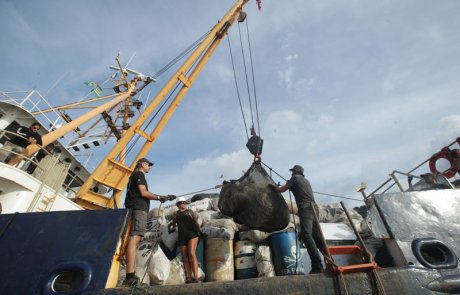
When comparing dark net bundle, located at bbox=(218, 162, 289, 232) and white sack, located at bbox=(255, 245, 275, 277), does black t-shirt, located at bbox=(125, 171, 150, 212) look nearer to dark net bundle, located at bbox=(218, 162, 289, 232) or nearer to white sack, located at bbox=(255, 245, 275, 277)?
dark net bundle, located at bbox=(218, 162, 289, 232)

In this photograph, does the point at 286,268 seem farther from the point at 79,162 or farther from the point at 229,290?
the point at 79,162

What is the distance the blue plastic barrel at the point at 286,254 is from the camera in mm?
4355

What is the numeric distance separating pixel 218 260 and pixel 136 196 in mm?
2153

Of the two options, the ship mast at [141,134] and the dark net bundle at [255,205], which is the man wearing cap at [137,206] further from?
the ship mast at [141,134]

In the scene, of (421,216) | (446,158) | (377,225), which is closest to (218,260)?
(377,225)

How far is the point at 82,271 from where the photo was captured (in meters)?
2.58

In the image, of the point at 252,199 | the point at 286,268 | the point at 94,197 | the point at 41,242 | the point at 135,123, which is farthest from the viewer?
the point at 135,123

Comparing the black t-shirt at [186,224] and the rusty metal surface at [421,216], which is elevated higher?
the black t-shirt at [186,224]

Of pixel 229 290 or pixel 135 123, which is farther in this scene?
pixel 135 123

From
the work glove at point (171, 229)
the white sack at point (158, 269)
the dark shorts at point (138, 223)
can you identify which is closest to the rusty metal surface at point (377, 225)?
the dark shorts at point (138, 223)

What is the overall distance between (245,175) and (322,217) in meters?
2.75

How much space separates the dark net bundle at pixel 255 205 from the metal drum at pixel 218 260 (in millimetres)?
885

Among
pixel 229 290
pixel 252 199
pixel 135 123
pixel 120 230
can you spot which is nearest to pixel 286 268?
pixel 252 199

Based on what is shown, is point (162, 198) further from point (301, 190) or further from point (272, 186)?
point (301, 190)
